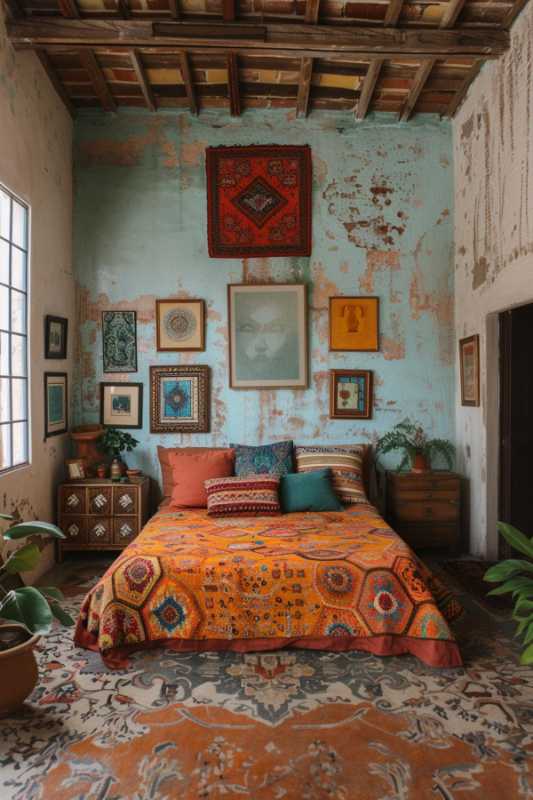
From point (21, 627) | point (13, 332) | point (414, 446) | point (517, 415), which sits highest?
point (13, 332)

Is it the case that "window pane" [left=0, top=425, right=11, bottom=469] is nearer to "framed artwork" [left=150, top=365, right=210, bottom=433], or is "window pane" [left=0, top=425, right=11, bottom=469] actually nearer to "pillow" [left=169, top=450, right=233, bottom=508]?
"pillow" [left=169, top=450, right=233, bottom=508]

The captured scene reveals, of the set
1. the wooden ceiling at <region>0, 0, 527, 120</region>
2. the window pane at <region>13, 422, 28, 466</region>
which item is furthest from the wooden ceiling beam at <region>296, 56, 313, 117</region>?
the window pane at <region>13, 422, 28, 466</region>

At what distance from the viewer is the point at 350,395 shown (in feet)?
18.5

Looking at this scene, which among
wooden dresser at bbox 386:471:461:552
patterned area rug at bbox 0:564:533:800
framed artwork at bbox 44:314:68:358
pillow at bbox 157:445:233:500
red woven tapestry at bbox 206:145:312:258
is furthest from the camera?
red woven tapestry at bbox 206:145:312:258

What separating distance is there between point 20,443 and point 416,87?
4.38 metres

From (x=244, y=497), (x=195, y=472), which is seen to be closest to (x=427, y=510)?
(x=244, y=497)

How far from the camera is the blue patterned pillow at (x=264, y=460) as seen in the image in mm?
5145

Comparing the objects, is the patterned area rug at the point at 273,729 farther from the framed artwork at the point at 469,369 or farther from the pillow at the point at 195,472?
the framed artwork at the point at 469,369

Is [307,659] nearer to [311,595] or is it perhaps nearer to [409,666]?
[311,595]

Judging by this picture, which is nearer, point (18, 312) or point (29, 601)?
point (29, 601)

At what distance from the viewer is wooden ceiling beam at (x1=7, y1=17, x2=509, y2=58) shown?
425 centimetres

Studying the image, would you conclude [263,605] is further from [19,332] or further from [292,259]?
[292,259]

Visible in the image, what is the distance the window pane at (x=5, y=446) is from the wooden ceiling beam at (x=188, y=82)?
320 centimetres

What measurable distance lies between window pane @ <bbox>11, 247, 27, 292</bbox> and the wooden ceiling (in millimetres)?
1463
